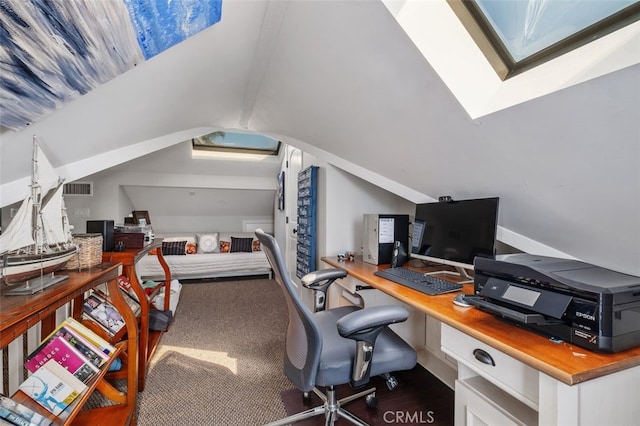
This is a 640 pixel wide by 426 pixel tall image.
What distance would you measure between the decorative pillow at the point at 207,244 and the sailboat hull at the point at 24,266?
11.7 feet

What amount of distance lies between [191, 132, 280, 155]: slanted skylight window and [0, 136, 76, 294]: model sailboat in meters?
2.98

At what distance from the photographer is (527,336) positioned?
87 cm

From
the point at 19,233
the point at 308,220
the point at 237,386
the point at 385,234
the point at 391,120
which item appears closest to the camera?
the point at 19,233

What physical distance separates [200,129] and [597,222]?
2.91 metres

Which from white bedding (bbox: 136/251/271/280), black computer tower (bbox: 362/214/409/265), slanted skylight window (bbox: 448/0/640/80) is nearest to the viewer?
slanted skylight window (bbox: 448/0/640/80)

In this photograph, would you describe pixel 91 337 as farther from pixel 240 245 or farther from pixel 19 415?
pixel 240 245

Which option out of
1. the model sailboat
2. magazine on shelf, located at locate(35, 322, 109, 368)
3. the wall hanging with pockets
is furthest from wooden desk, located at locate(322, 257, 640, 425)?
the wall hanging with pockets

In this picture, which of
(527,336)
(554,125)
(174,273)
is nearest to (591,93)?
(554,125)

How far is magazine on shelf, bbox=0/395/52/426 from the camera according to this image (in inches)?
33.5

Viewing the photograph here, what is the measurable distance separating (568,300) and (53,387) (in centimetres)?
183

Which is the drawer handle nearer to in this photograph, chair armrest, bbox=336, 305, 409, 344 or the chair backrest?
chair armrest, bbox=336, 305, 409, 344

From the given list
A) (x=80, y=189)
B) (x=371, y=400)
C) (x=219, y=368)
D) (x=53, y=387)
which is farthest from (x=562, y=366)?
(x=80, y=189)

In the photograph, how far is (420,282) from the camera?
1.44 meters

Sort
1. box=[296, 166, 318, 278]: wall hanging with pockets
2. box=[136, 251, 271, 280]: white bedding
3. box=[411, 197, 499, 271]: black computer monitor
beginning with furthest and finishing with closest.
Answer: box=[136, 251, 271, 280]: white bedding, box=[296, 166, 318, 278]: wall hanging with pockets, box=[411, 197, 499, 271]: black computer monitor
